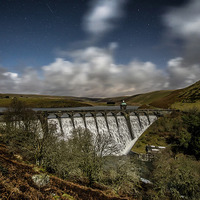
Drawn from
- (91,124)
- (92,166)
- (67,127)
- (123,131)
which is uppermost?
(67,127)

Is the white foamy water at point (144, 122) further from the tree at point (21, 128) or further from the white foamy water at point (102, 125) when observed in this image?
the tree at point (21, 128)

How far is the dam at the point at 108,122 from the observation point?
53375 millimetres

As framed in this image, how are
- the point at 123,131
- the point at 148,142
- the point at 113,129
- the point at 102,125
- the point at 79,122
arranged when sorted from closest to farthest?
the point at 79,122, the point at 102,125, the point at 148,142, the point at 113,129, the point at 123,131

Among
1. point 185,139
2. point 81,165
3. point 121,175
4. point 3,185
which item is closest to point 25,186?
point 3,185

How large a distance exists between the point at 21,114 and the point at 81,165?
28691 mm

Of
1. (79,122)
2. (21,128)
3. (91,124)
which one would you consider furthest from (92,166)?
(91,124)

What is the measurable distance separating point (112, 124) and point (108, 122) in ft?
8.35

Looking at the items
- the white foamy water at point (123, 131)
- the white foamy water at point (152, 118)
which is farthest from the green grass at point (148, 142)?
the white foamy water at point (152, 118)

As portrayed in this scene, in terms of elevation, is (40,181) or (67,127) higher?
(40,181)

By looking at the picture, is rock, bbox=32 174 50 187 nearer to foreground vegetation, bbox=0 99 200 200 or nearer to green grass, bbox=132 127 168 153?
foreground vegetation, bbox=0 99 200 200

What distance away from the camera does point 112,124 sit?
68938 mm

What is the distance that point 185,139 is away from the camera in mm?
51906

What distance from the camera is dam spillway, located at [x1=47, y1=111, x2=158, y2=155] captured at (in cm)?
5409

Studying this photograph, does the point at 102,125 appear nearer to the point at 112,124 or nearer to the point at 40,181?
the point at 112,124
